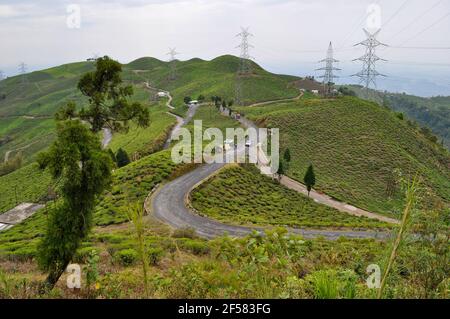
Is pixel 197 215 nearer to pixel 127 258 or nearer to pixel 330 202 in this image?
pixel 127 258

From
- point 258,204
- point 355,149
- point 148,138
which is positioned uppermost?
point 148,138

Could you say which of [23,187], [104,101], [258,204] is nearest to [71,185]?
[104,101]

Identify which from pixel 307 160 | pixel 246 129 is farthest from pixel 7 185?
pixel 307 160

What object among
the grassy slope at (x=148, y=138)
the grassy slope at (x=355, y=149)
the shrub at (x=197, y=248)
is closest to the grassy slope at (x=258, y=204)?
the grassy slope at (x=355, y=149)

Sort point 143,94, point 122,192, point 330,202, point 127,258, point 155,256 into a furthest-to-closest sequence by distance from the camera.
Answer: point 143,94 < point 330,202 < point 122,192 < point 155,256 < point 127,258

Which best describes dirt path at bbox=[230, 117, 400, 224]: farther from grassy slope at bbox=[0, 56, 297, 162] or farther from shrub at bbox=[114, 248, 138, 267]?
shrub at bbox=[114, 248, 138, 267]

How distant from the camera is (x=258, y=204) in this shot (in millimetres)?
41812

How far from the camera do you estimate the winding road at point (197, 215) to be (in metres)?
31.3

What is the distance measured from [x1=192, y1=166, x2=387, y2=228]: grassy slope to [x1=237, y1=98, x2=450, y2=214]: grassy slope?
778cm

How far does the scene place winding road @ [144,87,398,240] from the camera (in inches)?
1233

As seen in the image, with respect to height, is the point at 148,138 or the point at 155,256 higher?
the point at 155,256

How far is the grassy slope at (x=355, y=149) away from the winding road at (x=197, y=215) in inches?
144

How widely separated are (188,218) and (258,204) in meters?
10.9

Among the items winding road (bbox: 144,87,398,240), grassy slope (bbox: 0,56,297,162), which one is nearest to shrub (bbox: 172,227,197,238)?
winding road (bbox: 144,87,398,240)
